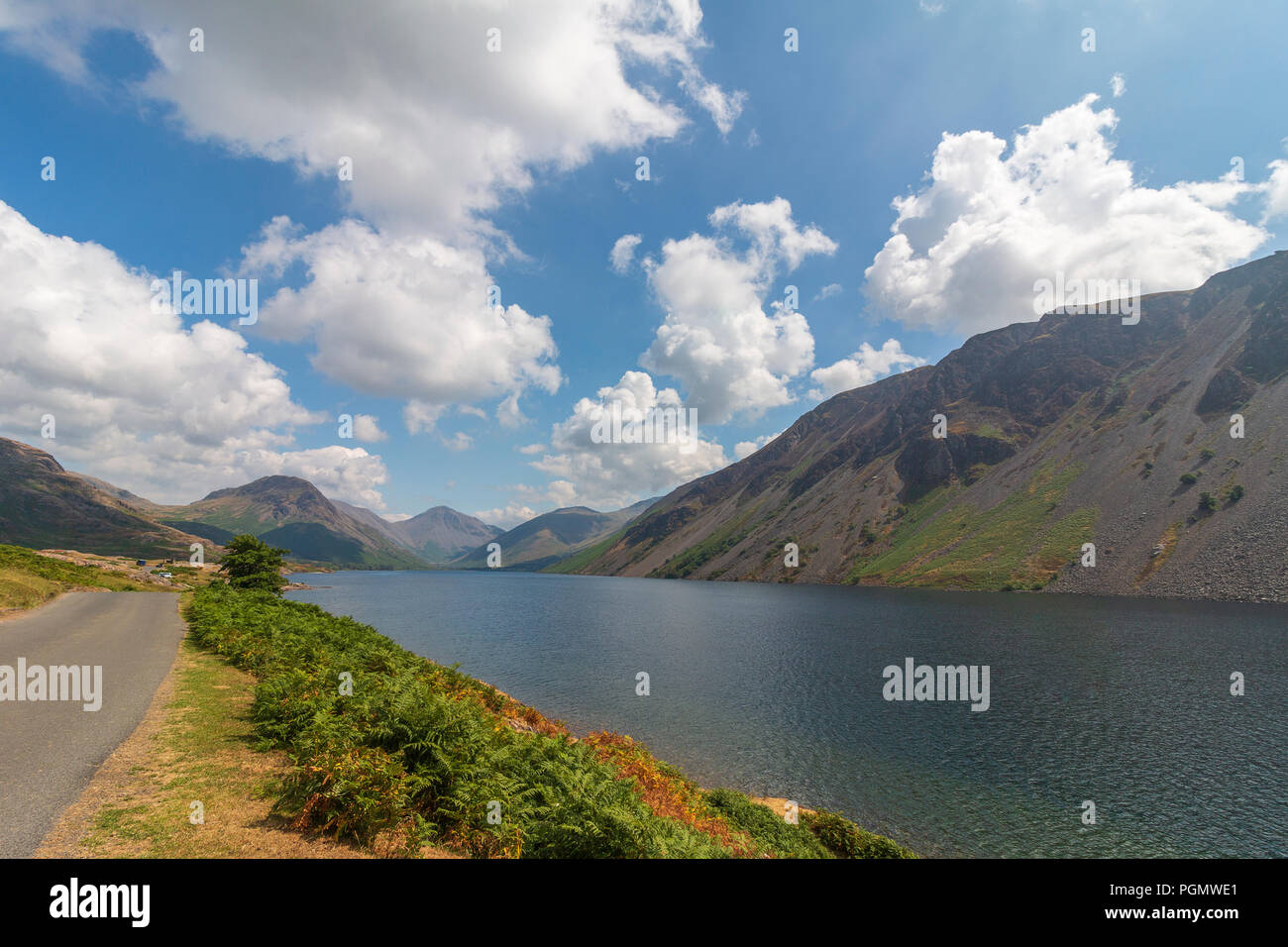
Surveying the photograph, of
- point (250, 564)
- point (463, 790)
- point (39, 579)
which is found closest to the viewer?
point (463, 790)

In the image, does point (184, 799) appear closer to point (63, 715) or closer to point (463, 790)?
point (463, 790)

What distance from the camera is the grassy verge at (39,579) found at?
1631 inches

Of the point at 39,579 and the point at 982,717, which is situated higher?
the point at 39,579

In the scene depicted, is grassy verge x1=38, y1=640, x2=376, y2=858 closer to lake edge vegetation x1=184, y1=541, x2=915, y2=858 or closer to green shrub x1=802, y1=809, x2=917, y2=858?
lake edge vegetation x1=184, y1=541, x2=915, y2=858

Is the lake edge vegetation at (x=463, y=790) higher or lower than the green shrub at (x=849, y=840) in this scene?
higher

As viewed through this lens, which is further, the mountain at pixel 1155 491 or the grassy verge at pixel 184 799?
the mountain at pixel 1155 491

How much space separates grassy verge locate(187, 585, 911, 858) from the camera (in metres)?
10.6

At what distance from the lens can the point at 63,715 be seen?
51.5 ft

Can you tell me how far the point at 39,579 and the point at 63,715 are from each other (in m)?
57.0

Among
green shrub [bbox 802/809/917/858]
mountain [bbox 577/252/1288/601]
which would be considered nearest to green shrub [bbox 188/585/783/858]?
green shrub [bbox 802/809/917/858]

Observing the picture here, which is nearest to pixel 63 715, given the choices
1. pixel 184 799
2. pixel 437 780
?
pixel 184 799

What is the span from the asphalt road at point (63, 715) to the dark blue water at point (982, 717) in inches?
1036

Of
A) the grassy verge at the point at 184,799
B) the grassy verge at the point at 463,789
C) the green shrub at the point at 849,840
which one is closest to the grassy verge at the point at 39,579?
the grassy verge at the point at 463,789

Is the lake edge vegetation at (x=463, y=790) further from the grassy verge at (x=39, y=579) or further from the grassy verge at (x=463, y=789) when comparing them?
the grassy verge at (x=39, y=579)
